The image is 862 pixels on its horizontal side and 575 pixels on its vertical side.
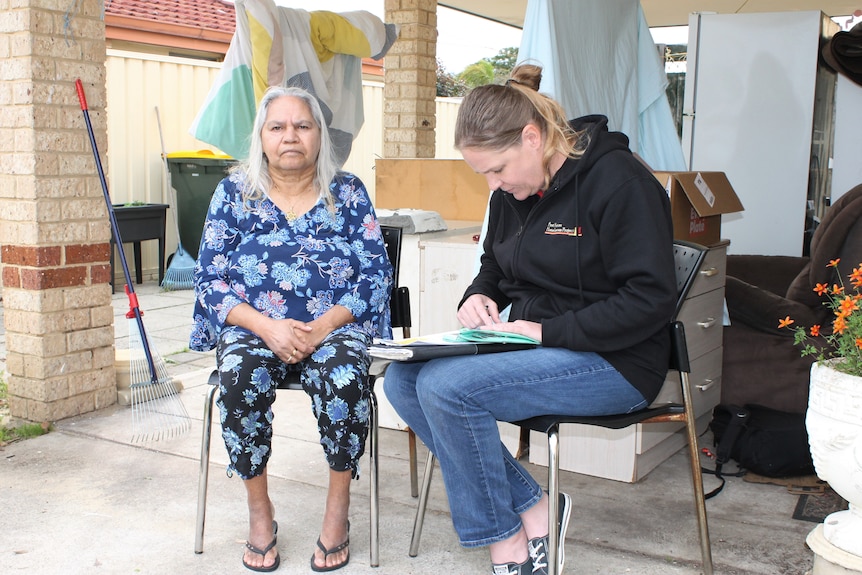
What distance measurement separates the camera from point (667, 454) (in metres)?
3.28

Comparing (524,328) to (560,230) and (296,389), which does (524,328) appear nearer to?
(560,230)

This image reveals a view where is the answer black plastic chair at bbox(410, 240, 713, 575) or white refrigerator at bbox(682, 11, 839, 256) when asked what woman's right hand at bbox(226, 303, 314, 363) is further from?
white refrigerator at bbox(682, 11, 839, 256)

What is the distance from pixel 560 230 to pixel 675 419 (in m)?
0.55

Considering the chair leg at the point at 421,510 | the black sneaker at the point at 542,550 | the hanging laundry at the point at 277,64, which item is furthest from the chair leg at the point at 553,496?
the hanging laundry at the point at 277,64

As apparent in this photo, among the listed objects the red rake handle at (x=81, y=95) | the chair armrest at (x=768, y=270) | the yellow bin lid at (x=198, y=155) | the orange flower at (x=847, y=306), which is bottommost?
the chair armrest at (x=768, y=270)

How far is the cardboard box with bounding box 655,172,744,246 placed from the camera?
3143 mm

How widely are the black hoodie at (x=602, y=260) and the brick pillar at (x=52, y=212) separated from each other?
201 centimetres

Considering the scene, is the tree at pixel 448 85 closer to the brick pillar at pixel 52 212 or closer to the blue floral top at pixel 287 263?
the brick pillar at pixel 52 212

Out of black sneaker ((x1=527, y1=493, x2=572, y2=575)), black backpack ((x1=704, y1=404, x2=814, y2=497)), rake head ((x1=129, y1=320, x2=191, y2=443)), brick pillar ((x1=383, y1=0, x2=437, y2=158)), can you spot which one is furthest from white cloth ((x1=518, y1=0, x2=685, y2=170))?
brick pillar ((x1=383, y1=0, x2=437, y2=158))

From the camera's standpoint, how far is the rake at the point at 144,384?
137 inches

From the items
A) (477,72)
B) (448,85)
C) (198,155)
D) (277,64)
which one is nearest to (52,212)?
(277,64)

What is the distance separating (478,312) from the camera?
2.35 meters

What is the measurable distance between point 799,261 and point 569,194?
239cm

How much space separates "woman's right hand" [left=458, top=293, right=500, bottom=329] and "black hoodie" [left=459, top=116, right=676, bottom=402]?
7 cm
